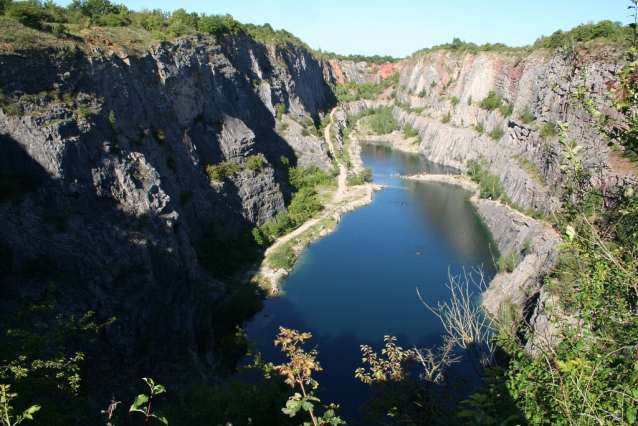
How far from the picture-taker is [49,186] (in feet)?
66.0

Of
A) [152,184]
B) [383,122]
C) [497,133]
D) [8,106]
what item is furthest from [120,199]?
[383,122]

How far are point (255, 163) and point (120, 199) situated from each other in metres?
20.1

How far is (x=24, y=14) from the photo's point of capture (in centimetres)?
2475

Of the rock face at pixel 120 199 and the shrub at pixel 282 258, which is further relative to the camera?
the shrub at pixel 282 258

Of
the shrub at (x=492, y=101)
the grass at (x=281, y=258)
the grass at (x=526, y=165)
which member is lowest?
the grass at (x=281, y=258)

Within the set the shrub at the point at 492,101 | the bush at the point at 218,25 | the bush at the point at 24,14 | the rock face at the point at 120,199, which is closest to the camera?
the rock face at the point at 120,199

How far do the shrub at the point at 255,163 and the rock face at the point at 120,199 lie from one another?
548 cm

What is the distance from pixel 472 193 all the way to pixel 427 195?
6227 mm

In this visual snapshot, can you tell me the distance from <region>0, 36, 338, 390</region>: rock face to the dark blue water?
5932 millimetres

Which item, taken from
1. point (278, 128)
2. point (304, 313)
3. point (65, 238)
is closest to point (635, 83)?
point (65, 238)

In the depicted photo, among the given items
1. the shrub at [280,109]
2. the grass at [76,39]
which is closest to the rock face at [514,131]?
the grass at [76,39]

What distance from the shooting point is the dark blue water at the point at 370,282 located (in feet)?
80.5

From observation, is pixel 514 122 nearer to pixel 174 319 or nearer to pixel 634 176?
pixel 634 176

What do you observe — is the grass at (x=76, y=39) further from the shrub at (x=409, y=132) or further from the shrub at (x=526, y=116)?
the shrub at (x=409, y=132)
